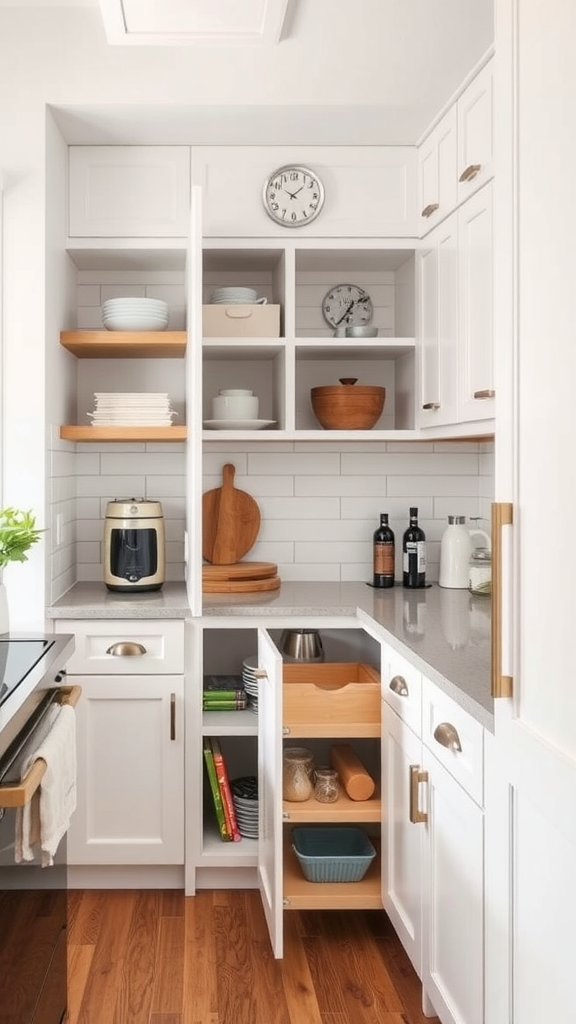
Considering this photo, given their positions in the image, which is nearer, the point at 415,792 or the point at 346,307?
the point at 415,792

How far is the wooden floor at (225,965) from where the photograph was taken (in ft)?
7.57

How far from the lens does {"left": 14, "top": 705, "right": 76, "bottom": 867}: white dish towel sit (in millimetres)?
1588

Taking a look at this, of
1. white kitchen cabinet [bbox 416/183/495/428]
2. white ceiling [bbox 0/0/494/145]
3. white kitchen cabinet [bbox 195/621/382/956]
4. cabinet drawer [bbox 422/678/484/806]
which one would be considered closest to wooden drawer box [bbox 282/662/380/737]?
white kitchen cabinet [bbox 195/621/382/956]

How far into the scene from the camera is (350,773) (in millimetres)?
2773

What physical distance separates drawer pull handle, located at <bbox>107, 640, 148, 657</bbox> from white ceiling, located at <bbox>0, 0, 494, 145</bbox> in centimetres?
163

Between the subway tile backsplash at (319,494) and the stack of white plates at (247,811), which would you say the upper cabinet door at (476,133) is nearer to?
the subway tile backsplash at (319,494)

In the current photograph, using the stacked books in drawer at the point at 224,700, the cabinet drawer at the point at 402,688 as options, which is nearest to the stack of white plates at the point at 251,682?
the stacked books in drawer at the point at 224,700

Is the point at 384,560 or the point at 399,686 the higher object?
the point at 384,560

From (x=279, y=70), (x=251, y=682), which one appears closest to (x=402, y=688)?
(x=251, y=682)

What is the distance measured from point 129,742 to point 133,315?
1.39 metres

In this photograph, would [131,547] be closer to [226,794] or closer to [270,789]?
[226,794]

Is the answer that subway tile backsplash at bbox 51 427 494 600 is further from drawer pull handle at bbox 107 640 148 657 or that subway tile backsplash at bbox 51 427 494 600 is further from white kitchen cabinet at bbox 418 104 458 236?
white kitchen cabinet at bbox 418 104 458 236

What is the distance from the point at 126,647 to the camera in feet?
9.70

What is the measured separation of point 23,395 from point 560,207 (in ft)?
6.64
